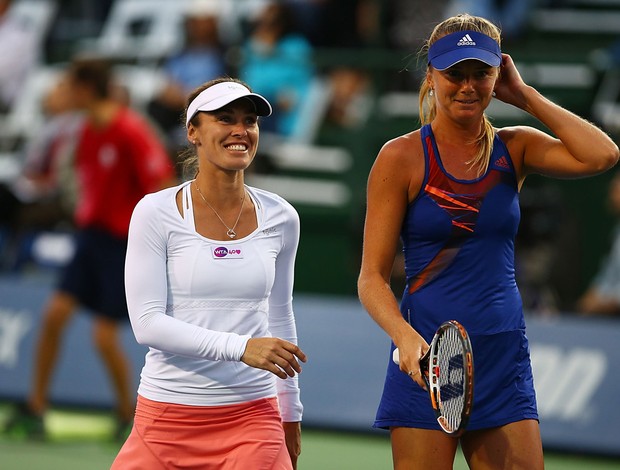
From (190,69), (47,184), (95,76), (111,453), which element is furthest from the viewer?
(190,69)

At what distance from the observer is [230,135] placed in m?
4.53

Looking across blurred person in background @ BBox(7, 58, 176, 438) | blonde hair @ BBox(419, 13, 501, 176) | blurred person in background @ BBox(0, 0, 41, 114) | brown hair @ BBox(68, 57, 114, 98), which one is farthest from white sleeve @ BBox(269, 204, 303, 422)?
blurred person in background @ BBox(0, 0, 41, 114)

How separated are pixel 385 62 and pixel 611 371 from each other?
4.49 meters

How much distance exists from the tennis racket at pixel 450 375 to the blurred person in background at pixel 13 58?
455 inches

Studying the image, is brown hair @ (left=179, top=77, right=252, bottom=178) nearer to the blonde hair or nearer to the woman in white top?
the woman in white top

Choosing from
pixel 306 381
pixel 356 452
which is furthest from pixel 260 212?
pixel 306 381

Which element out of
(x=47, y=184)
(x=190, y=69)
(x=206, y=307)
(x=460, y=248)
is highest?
(x=190, y=69)

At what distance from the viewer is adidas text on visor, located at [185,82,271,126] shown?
450 centimetres

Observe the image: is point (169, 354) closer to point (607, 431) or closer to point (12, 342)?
point (607, 431)

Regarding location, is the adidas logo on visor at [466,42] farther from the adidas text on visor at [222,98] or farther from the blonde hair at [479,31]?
the adidas text on visor at [222,98]

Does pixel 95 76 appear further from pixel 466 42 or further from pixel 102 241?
pixel 466 42

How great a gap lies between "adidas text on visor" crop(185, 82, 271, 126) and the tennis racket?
999mm

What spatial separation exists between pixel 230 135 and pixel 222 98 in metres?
0.13

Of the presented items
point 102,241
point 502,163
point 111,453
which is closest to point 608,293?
point 102,241
